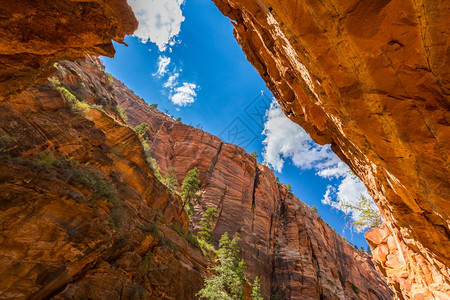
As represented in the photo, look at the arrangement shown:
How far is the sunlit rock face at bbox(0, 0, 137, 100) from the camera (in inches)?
285

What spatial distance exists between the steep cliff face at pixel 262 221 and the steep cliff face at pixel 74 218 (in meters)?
20.8

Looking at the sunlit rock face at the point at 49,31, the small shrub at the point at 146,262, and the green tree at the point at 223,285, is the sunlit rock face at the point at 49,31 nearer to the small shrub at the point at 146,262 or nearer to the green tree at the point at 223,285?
the small shrub at the point at 146,262

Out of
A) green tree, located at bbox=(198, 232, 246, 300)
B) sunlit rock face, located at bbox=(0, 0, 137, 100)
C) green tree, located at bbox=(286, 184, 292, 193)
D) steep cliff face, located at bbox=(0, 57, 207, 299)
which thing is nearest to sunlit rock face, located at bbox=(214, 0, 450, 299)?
sunlit rock face, located at bbox=(0, 0, 137, 100)

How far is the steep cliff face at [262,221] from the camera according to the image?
1480 inches

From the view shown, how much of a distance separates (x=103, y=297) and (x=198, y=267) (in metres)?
10.1

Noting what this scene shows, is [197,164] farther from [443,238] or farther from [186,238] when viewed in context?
[443,238]

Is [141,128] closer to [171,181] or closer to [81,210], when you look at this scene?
[171,181]

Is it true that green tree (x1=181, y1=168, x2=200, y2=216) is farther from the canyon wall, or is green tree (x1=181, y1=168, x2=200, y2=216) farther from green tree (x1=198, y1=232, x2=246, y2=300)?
green tree (x1=198, y1=232, x2=246, y2=300)

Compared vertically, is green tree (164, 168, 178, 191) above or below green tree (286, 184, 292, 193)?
below

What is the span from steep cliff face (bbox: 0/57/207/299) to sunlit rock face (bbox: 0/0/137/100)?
2.53 meters

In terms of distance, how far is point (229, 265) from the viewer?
21125 millimetres

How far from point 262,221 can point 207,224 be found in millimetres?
15563

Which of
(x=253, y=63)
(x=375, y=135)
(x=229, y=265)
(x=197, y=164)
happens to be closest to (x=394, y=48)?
(x=375, y=135)

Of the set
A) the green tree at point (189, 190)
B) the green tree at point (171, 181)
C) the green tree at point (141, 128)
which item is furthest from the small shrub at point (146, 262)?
the green tree at point (141, 128)
